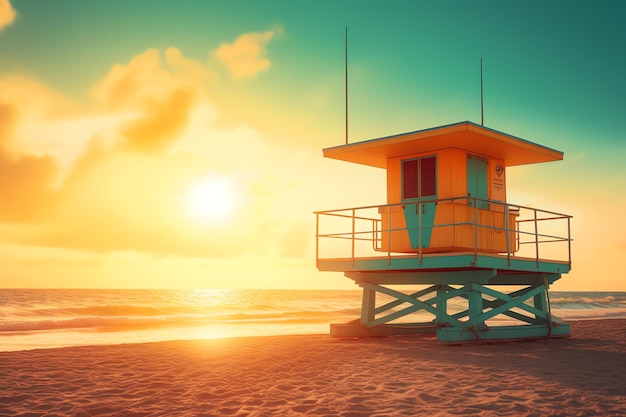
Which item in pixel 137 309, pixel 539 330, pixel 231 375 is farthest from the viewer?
pixel 137 309

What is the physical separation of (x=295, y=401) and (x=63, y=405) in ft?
10.9

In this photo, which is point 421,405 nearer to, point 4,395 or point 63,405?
point 63,405

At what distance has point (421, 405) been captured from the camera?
27.1 feet

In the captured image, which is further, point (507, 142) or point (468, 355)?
point (507, 142)

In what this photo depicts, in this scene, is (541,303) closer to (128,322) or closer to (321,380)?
(321,380)

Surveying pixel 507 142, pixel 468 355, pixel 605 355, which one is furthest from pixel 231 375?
pixel 507 142

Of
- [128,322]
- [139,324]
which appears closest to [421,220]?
[139,324]

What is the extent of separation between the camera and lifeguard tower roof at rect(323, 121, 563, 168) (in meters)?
14.3

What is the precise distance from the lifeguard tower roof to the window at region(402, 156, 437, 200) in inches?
11.7

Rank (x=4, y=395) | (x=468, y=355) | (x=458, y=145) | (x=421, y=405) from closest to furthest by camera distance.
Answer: (x=421, y=405), (x=4, y=395), (x=468, y=355), (x=458, y=145)

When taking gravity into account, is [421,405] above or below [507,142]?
below

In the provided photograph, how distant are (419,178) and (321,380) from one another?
23.7ft

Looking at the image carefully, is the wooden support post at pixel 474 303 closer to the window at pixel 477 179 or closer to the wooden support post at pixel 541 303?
the window at pixel 477 179

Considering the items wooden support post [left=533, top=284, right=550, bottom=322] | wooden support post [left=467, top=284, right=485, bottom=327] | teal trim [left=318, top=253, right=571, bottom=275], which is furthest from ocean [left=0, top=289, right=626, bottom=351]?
wooden support post [left=467, top=284, right=485, bottom=327]
